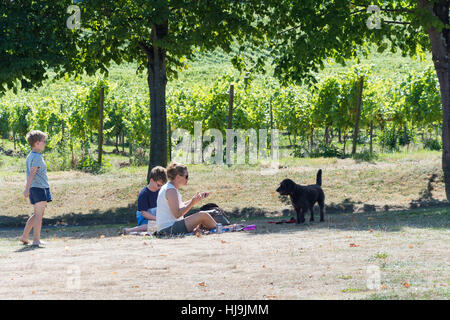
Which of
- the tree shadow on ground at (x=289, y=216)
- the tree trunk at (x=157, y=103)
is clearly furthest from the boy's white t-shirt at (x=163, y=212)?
the tree trunk at (x=157, y=103)

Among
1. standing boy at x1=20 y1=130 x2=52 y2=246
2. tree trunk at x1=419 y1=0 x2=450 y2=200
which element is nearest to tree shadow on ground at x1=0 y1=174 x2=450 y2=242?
tree trunk at x1=419 y1=0 x2=450 y2=200

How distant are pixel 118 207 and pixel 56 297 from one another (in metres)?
9.94

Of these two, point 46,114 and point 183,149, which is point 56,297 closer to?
point 183,149

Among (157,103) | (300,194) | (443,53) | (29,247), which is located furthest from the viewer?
(157,103)

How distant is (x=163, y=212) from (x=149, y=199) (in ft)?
3.92

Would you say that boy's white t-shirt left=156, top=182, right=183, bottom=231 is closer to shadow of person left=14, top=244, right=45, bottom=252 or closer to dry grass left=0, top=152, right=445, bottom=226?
shadow of person left=14, top=244, right=45, bottom=252

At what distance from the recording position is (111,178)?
18.6 m

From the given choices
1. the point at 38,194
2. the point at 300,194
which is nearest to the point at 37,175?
the point at 38,194

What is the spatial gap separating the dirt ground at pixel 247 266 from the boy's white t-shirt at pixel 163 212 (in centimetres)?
40

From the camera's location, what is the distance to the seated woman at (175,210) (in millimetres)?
9508

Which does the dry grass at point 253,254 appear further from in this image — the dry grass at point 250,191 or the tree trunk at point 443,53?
the tree trunk at point 443,53

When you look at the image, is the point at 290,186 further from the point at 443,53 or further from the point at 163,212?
the point at 443,53

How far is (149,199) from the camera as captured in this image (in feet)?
35.8
